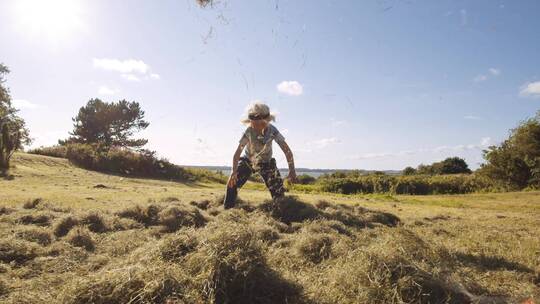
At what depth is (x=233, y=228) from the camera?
3.57 metres

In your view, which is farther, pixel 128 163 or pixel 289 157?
pixel 128 163

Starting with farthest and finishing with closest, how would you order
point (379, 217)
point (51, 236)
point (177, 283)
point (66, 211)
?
point (379, 217) < point (66, 211) < point (51, 236) < point (177, 283)

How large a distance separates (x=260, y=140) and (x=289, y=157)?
70 centimetres

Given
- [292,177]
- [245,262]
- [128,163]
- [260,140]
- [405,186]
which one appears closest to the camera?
[245,262]

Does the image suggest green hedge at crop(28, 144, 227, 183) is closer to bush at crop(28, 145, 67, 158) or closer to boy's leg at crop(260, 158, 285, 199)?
bush at crop(28, 145, 67, 158)

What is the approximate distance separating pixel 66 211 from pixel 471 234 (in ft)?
20.8

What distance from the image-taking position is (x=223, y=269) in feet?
10.1

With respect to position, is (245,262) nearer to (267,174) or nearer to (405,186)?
(267,174)

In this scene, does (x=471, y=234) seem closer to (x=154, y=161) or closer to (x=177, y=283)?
(x=177, y=283)

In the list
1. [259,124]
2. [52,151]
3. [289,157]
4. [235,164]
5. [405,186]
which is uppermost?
[52,151]

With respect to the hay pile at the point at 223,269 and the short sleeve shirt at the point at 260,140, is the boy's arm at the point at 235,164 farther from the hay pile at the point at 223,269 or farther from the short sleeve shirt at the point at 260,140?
the hay pile at the point at 223,269

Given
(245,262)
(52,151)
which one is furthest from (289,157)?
(52,151)

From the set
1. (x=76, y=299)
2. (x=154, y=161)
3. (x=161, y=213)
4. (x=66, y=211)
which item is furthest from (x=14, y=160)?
(x=76, y=299)

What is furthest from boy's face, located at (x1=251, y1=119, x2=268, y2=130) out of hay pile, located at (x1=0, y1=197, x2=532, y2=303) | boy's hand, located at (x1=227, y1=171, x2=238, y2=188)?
hay pile, located at (x1=0, y1=197, x2=532, y2=303)
